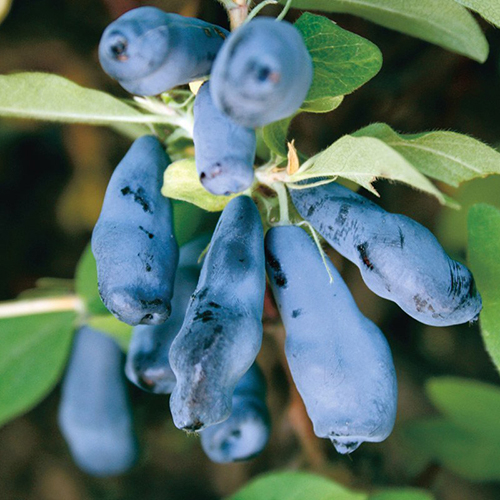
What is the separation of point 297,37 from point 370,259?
0.52ft

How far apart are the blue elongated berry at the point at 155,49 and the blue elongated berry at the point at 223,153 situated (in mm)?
37

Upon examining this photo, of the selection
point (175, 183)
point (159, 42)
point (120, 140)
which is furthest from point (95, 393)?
point (120, 140)

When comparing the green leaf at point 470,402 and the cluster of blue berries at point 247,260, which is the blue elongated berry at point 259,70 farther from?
the green leaf at point 470,402

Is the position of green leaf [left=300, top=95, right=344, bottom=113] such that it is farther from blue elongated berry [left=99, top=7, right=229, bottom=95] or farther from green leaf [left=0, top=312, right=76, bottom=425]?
green leaf [left=0, top=312, right=76, bottom=425]

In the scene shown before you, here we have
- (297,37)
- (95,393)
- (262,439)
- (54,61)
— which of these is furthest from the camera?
(54,61)

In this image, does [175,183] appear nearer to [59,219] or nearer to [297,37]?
[297,37]

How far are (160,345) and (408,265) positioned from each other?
8.6 inches

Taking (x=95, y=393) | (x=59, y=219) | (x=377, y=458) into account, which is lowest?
(x=59, y=219)

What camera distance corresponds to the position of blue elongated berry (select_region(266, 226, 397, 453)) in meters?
0.42

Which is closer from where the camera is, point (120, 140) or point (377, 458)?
point (377, 458)

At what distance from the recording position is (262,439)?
24.7 inches

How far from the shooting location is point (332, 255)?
28.6 inches

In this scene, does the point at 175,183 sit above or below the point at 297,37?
below

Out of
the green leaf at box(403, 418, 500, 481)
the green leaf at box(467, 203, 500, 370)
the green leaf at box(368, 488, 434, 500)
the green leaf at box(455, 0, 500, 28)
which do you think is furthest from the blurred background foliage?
the green leaf at box(455, 0, 500, 28)
